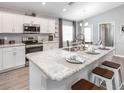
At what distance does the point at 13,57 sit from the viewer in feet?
12.6

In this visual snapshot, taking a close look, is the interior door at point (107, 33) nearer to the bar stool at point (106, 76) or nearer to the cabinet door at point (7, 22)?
the bar stool at point (106, 76)

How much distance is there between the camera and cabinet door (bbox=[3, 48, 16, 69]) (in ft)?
11.8

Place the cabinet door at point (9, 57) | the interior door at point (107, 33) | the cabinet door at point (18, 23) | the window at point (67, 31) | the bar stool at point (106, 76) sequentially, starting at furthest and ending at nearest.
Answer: the window at point (67, 31) < the interior door at point (107, 33) < the cabinet door at point (18, 23) < the cabinet door at point (9, 57) < the bar stool at point (106, 76)

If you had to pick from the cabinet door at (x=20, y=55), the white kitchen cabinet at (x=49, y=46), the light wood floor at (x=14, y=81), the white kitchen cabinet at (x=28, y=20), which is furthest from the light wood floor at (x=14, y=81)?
the white kitchen cabinet at (x=28, y=20)

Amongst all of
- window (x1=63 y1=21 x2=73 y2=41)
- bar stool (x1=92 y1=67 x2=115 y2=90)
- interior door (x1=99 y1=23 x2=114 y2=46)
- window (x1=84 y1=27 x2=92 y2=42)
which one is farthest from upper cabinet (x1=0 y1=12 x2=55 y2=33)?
interior door (x1=99 y1=23 x2=114 y2=46)

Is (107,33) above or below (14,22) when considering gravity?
below

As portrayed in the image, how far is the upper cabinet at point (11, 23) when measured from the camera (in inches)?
150

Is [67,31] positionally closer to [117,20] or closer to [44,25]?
[44,25]

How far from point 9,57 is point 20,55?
422 millimetres

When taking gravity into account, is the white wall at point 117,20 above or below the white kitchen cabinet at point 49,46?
above

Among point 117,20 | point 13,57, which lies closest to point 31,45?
point 13,57

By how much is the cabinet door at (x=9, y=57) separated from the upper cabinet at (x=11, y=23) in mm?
776

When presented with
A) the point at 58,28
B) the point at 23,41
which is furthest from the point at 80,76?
the point at 58,28

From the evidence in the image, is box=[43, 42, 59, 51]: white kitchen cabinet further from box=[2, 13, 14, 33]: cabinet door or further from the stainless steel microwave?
box=[2, 13, 14, 33]: cabinet door
